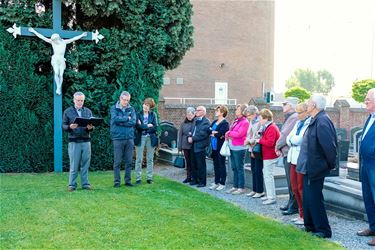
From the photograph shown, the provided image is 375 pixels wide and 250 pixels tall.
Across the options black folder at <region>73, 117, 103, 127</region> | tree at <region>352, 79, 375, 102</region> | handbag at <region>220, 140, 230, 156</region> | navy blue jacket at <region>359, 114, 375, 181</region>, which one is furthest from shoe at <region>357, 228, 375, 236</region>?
tree at <region>352, 79, 375, 102</region>

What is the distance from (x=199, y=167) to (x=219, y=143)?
2.53 feet

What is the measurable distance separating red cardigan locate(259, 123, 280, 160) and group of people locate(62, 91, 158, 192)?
263cm

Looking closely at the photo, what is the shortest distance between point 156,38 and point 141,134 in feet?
13.7

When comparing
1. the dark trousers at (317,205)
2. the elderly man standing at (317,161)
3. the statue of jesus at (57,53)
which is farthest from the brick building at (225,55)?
the dark trousers at (317,205)

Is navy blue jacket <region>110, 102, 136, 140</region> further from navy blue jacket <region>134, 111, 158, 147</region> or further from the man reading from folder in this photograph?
the man reading from folder

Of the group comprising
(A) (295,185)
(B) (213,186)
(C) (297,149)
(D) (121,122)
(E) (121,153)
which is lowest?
(B) (213,186)

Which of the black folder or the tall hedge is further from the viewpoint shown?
the tall hedge

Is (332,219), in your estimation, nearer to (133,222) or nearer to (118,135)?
(133,222)

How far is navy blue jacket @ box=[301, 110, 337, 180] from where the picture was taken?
592cm

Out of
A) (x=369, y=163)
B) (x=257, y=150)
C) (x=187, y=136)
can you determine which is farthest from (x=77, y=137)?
(x=369, y=163)

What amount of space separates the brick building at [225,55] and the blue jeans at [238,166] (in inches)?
903

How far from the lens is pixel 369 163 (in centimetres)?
607

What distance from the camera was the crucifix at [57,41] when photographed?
38.3 ft

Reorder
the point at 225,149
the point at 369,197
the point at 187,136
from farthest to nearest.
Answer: the point at 187,136
the point at 225,149
the point at 369,197
